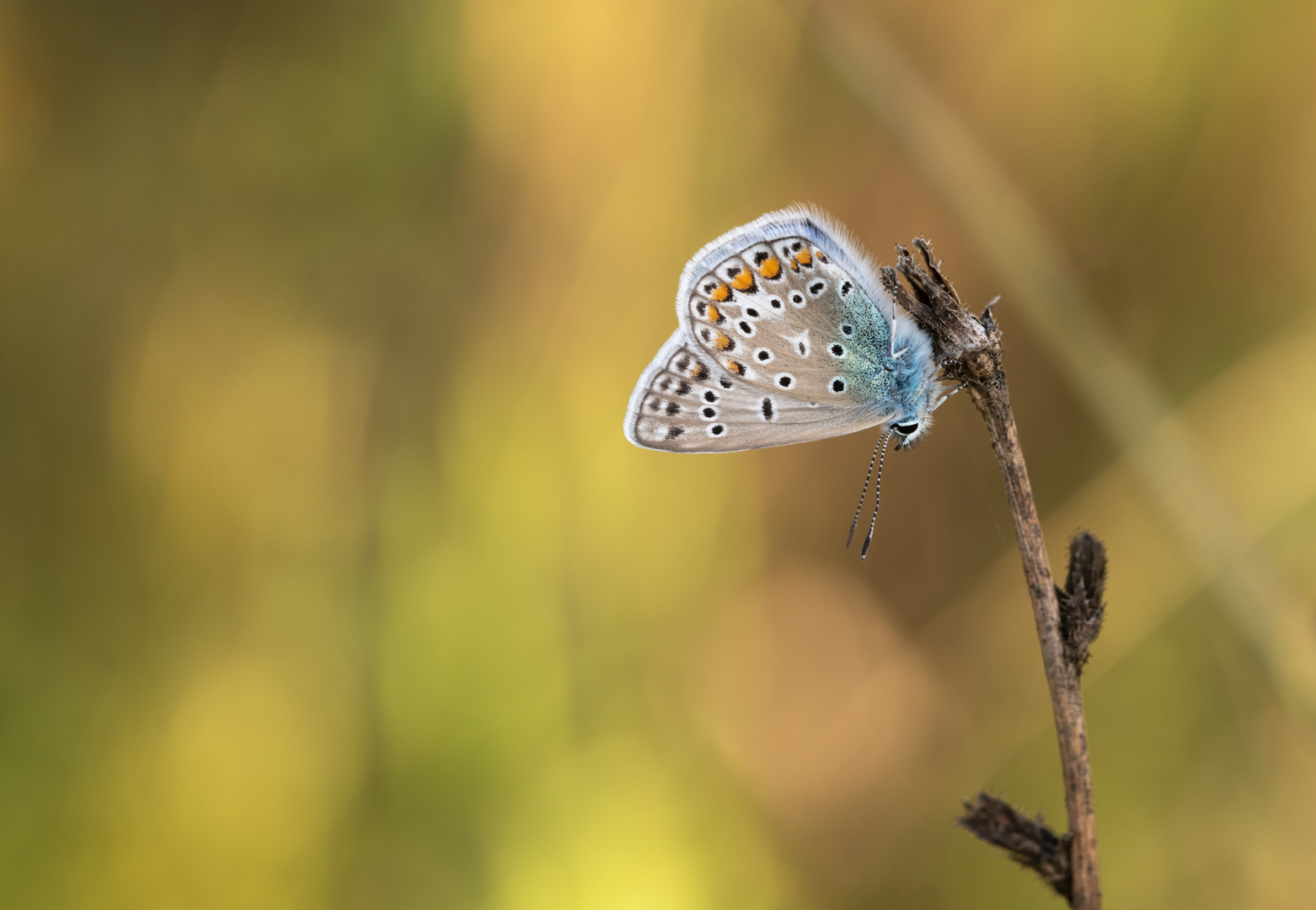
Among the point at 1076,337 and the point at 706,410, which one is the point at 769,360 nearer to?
the point at 706,410

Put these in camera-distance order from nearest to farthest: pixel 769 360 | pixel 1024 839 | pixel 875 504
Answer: pixel 1024 839 → pixel 769 360 → pixel 875 504

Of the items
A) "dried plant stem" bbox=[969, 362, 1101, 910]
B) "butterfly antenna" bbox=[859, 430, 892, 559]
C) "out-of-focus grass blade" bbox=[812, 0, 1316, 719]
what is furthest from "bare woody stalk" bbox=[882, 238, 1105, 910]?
"butterfly antenna" bbox=[859, 430, 892, 559]

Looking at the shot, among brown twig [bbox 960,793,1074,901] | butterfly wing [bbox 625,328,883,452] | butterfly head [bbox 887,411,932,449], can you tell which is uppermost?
butterfly wing [bbox 625,328,883,452]

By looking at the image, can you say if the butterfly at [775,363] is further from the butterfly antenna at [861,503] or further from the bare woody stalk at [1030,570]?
the bare woody stalk at [1030,570]

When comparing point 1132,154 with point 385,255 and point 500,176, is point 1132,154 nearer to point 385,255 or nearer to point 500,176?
point 500,176

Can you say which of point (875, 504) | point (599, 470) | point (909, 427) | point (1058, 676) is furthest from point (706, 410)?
point (1058, 676)

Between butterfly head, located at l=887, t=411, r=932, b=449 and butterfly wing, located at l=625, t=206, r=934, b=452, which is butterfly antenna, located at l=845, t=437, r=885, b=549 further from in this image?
butterfly wing, located at l=625, t=206, r=934, b=452
